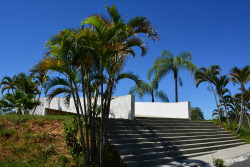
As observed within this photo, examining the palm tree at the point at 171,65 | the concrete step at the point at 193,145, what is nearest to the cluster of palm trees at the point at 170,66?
the palm tree at the point at 171,65

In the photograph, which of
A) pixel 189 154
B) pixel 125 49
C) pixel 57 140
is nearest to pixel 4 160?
pixel 57 140

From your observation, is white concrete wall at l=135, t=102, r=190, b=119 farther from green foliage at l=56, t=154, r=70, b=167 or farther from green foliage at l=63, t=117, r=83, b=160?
green foliage at l=56, t=154, r=70, b=167

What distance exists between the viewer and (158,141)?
8.41 metres

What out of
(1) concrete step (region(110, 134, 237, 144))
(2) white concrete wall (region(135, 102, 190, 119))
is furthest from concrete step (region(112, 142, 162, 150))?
(2) white concrete wall (region(135, 102, 190, 119))

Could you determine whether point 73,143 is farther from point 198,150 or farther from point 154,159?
point 198,150

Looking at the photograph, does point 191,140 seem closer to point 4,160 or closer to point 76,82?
point 76,82

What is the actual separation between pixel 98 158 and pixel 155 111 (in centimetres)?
1191

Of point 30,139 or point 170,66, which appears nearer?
point 30,139

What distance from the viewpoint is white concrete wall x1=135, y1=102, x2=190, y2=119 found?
14857 millimetres

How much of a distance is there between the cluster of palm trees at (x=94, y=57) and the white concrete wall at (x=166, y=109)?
978 centimetres

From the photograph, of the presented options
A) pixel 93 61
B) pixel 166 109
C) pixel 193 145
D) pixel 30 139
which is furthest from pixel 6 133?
pixel 166 109

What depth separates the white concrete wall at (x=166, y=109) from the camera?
1486 cm

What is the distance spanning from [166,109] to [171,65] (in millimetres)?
4638

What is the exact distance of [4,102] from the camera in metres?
14.5
